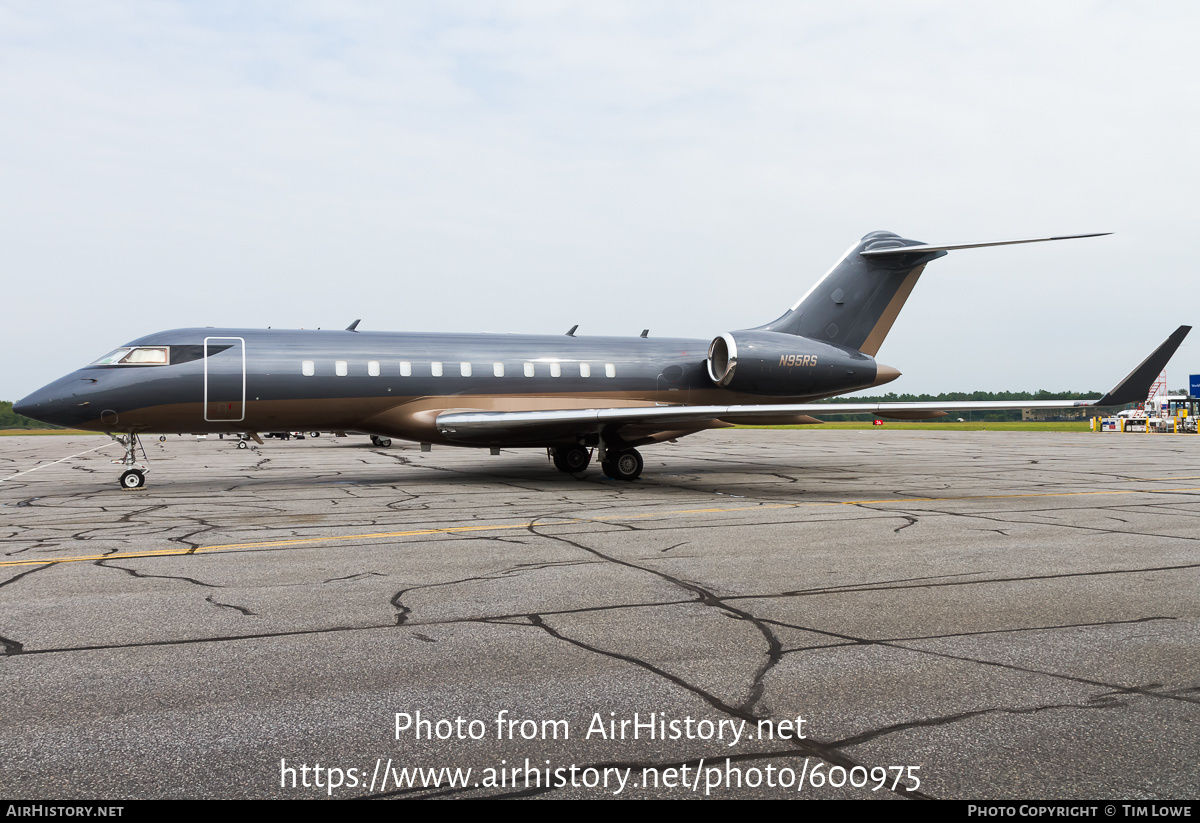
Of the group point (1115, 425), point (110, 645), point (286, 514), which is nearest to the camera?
point (110, 645)

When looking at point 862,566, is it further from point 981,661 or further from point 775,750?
point 775,750

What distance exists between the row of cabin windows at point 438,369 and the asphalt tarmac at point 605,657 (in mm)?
6177

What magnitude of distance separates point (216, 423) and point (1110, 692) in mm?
15606

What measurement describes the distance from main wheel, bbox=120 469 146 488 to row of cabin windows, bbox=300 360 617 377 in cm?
353

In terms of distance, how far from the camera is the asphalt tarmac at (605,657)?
3480mm

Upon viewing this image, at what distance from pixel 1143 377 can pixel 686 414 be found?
7.13 metres

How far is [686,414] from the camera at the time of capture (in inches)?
614

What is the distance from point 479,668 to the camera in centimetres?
479

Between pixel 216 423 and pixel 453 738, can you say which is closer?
pixel 453 738

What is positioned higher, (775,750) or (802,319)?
(802,319)

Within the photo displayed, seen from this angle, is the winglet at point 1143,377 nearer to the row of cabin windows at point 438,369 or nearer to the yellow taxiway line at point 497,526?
the yellow taxiway line at point 497,526

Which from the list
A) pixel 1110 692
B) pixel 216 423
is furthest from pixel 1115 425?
pixel 1110 692

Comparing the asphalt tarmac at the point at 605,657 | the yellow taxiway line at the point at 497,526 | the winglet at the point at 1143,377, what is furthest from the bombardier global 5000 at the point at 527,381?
the asphalt tarmac at the point at 605,657

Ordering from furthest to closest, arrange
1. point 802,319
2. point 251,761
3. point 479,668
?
point 802,319
point 479,668
point 251,761
